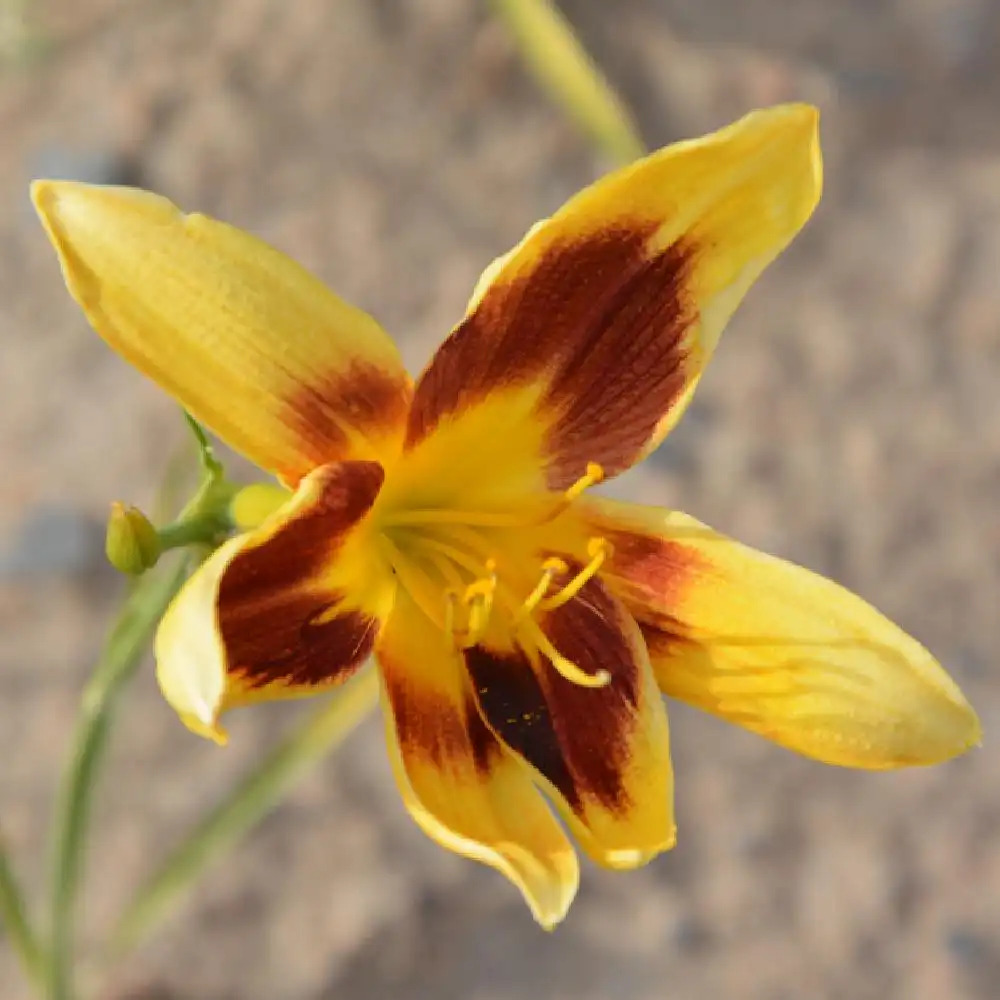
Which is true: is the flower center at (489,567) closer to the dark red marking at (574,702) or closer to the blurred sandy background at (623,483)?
the dark red marking at (574,702)

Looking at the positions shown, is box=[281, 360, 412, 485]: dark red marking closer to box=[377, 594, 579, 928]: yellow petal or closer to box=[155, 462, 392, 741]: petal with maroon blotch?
box=[155, 462, 392, 741]: petal with maroon blotch

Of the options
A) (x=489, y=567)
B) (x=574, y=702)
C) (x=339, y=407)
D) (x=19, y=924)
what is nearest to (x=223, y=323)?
(x=339, y=407)

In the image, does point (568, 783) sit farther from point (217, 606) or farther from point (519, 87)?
point (519, 87)

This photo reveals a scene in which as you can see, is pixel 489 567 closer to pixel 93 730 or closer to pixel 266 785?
pixel 93 730

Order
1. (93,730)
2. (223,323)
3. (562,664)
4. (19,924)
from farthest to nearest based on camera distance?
(19,924) < (93,730) < (562,664) < (223,323)

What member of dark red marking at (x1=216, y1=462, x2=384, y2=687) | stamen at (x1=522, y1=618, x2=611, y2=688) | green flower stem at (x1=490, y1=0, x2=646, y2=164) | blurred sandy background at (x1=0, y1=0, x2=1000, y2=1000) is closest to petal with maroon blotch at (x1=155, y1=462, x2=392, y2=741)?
dark red marking at (x1=216, y1=462, x2=384, y2=687)

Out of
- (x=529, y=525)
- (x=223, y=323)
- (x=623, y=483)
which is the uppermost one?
(x=223, y=323)

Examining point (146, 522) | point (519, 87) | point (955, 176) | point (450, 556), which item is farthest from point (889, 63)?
point (146, 522)
